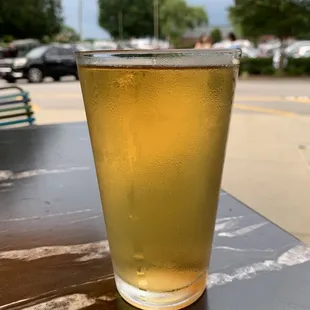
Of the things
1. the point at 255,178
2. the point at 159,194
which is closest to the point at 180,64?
the point at 159,194

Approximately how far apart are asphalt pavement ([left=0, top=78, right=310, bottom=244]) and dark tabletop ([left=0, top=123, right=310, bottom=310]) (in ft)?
0.81

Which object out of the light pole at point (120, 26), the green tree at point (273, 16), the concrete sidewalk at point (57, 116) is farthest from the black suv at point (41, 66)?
the light pole at point (120, 26)

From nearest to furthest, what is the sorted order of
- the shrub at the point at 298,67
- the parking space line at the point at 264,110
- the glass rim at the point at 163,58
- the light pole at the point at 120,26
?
1. the glass rim at the point at 163,58
2. the parking space line at the point at 264,110
3. the shrub at the point at 298,67
4. the light pole at the point at 120,26

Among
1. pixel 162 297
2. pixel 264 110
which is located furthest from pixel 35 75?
pixel 162 297

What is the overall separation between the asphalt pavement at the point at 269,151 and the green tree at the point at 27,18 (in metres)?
21.3

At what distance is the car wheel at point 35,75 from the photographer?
13570 millimetres

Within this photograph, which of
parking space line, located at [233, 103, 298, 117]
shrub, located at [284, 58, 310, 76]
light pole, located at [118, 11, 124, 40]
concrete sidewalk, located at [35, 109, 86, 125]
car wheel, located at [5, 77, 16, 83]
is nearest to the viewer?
concrete sidewalk, located at [35, 109, 86, 125]

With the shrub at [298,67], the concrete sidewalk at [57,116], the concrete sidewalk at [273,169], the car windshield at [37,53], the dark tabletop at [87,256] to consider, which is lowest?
the shrub at [298,67]

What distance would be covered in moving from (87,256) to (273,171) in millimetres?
3542

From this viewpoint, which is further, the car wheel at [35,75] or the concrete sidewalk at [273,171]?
the car wheel at [35,75]

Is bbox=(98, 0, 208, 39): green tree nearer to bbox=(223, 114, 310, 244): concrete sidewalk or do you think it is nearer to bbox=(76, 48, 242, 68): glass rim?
Answer: bbox=(223, 114, 310, 244): concrete sidewalk

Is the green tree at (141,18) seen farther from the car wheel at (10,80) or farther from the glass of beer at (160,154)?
the glass of beer at (160,154)

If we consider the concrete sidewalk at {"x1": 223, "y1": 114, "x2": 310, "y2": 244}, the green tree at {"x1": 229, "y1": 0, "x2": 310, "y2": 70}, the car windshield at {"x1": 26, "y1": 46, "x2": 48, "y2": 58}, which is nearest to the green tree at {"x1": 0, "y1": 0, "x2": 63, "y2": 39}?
the car windshield at {"x1": 26, "y1": 46, "x2": 48, "y2": 58}

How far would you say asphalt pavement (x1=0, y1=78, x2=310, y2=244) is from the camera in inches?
132
